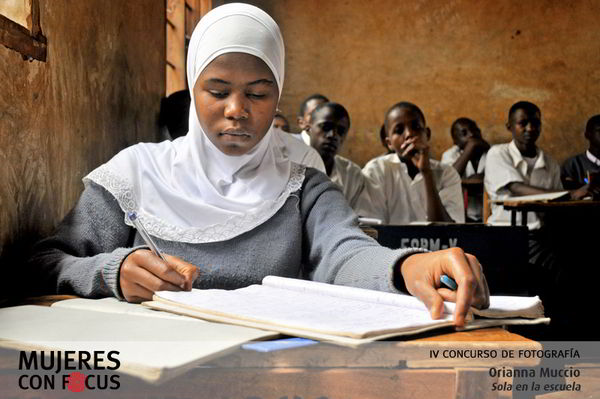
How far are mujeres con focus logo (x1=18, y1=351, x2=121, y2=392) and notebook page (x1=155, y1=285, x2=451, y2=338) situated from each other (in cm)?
19

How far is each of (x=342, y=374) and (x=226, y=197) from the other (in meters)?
0.74

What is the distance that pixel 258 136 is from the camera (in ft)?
4.66

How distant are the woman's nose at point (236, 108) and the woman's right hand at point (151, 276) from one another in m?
0.40

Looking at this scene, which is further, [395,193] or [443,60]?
[443,60]

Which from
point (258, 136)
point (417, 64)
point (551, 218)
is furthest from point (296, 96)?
point (258, 136)

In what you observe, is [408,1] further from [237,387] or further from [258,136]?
[237,387]

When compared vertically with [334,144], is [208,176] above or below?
below

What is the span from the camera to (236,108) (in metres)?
1.37

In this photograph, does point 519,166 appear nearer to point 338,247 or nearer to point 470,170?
point 470,170

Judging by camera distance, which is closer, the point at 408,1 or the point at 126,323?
the point at 126,323

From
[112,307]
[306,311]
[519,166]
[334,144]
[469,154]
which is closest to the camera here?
[306,311]

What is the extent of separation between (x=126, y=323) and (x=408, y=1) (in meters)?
8.17

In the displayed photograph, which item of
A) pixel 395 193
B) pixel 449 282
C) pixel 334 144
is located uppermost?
pixel 334 144

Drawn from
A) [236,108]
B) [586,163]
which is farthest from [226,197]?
[586,163]
